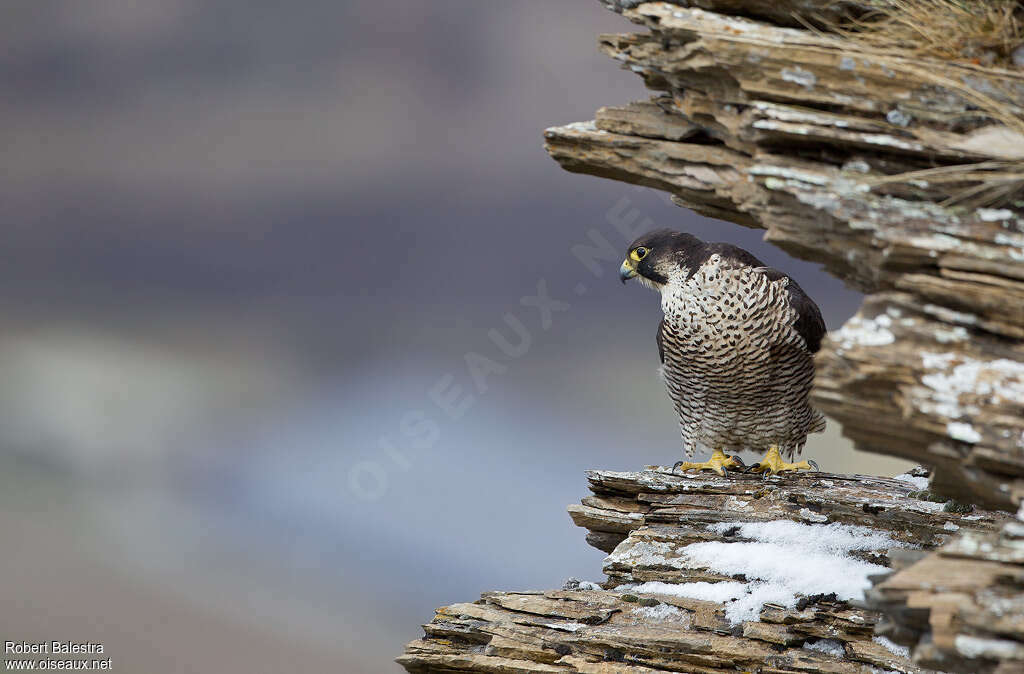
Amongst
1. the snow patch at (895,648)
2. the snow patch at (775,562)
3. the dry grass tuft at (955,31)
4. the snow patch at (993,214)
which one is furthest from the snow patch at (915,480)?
the dry grass tuft at (955,31)

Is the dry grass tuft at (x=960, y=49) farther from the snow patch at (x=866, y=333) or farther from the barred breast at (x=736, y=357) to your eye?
the barred breast at (x=736, y=357)

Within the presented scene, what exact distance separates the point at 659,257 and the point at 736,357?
3.28 ft

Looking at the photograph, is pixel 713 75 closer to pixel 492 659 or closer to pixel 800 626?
pixel 800 626

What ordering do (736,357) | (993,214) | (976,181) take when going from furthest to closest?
1. (736,357)
2. (976,181)
3. (993,214)

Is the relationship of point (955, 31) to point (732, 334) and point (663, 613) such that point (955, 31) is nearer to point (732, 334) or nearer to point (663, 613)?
point (732, 334)

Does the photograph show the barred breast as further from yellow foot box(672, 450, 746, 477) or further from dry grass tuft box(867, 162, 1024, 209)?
dry grass tuft box(867, 162, 1024, 209)

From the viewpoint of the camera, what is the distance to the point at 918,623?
4594mm

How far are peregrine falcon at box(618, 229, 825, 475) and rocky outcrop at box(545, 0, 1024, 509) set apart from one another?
58.2 inches

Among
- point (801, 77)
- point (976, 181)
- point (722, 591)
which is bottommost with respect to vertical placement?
point (722, 591)

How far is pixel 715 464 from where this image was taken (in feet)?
29.0

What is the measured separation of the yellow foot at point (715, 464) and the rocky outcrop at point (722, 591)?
0.37 meters

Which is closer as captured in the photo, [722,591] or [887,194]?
[887,194]

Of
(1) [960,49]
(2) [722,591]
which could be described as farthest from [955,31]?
(2) [722,591]

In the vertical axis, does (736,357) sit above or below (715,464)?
above
